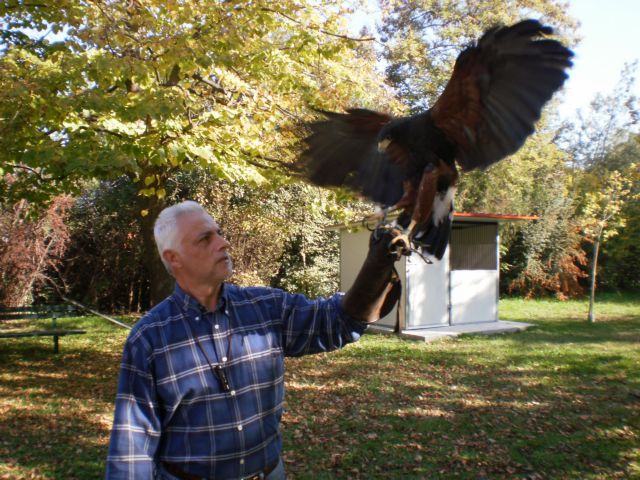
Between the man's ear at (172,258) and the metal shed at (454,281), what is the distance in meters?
9.20

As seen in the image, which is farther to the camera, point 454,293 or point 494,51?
point 454,293

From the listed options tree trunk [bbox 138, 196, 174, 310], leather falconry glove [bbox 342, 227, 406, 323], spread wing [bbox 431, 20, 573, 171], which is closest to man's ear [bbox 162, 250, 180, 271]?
leather falconry glove [bbox 342, 227, 406, 323]

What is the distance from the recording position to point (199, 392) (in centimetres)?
171

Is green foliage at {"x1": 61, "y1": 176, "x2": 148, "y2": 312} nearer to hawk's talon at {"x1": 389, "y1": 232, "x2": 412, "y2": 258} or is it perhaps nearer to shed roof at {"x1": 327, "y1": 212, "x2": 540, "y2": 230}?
shed roof at {"x1": 327, "y1": 212, "x2": 540, "y2": 230}

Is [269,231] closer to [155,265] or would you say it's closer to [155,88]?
[155,265]

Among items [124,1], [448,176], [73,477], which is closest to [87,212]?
[124,1]

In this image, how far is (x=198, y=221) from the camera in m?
1.85

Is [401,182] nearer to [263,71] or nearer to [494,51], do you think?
[494,51]

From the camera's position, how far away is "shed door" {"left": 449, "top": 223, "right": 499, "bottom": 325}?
12.2 m

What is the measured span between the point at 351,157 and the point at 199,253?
2.95ft

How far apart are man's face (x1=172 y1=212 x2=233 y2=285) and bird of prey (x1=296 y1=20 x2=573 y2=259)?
2.10 feet

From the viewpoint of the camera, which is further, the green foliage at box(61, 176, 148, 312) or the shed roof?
the green foliage at box(61, 176, 148, 312)

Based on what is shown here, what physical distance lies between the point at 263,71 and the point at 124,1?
1.77 meters

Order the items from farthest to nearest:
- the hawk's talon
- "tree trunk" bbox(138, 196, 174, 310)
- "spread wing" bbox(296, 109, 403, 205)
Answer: "tree trunk" bbox(138, 196, 174, 310) → "spread wing" bbox(296, 109, 403, 205) → the hawk's talon
